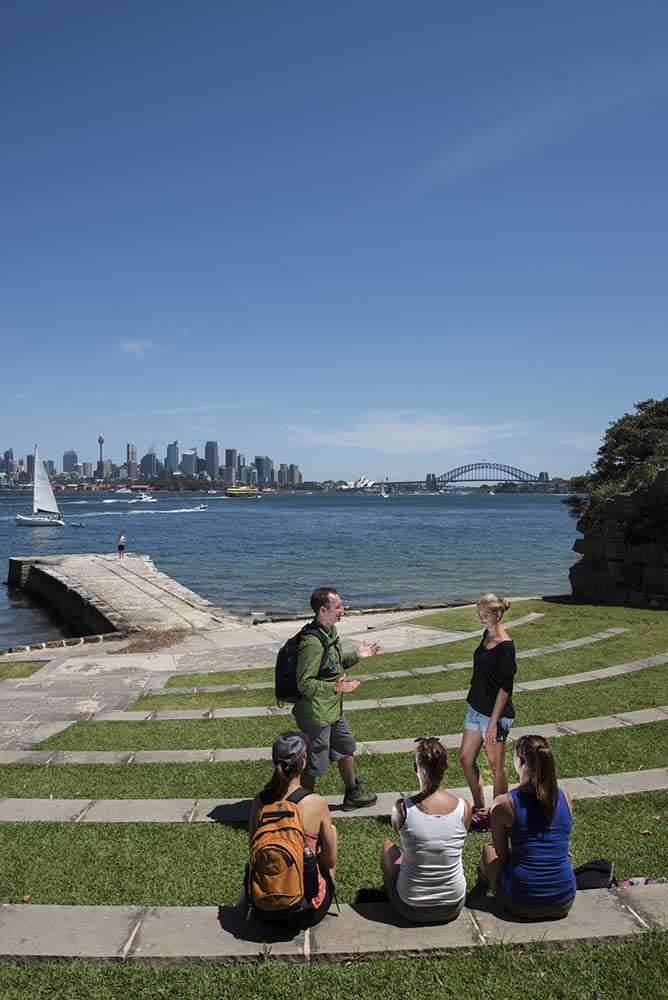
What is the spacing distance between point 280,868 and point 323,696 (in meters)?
1.92

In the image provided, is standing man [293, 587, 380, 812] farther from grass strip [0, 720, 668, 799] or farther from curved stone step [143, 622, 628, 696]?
curved stone step [143, 622, 628, 696]

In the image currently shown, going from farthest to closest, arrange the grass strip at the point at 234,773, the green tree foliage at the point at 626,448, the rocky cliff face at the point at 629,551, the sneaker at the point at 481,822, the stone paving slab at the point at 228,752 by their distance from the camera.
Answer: the green tree foliage at the point at 626,448 → the rocky cliff face at the point at 629,551 → the stone paving slab at the point at 228,752 → the grass strip at the point at 234,773 → the sneaker at the point at 481,822

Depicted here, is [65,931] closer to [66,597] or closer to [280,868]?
[280,868]

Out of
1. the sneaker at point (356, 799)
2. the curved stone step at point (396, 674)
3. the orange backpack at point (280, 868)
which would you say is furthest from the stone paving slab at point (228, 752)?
the orange backpack at point (280, 868)

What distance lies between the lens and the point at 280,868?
4.25 metres

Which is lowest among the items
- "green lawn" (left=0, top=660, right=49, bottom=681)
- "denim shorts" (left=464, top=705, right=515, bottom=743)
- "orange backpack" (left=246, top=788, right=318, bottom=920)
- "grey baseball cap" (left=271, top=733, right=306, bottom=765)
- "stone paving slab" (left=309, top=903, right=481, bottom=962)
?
"green lawn" (left=0, top=660, right=49, bottom=681)

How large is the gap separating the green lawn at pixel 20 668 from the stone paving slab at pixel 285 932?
970cm

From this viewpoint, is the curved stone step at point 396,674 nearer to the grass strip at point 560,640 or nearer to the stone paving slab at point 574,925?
the grass strip at point 560,640

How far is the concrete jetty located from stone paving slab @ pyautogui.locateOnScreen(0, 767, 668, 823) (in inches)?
517

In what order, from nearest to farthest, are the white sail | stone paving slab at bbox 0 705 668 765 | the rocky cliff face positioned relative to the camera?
stone paving slab at bbox 0 705 668 765 < the rocky cliff face < the white sail

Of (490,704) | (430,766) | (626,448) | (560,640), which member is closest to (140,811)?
(430,766)

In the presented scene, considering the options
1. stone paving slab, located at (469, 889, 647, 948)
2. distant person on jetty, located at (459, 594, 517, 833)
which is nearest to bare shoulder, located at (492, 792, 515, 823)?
stone paving slab, located at (469, 889, 647, 948)

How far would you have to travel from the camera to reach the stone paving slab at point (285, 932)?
13.5 ft

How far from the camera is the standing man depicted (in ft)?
19.8
